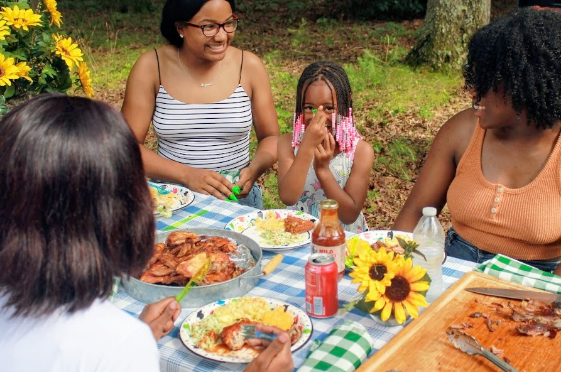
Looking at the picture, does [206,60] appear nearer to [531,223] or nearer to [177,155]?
[177,155]

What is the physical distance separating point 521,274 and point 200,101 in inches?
74.9

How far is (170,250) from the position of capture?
2.14 meters

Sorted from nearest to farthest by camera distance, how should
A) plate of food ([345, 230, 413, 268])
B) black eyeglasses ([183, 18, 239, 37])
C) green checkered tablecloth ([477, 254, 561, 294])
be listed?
green checkered tablecloth ([477, 254, 561, 294])
plate of food ([345, 230, 413, 268])
black eyeglasses ([183, 18, 239, 37])

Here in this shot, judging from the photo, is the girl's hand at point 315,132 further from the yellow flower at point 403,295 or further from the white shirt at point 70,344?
the white shirt at point 70,344

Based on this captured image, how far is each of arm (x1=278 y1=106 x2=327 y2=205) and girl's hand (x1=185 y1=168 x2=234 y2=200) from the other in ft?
0.84

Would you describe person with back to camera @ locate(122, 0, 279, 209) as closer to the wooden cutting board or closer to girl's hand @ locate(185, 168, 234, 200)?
girl's hand @ locate(185, 168, 234, 200)

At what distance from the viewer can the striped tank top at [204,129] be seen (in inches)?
132

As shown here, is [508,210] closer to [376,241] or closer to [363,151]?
[376,241]

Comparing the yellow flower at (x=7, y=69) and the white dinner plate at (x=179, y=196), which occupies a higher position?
the yellow flower at (x=7, y=69)

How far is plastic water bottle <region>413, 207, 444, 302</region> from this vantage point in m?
1.92

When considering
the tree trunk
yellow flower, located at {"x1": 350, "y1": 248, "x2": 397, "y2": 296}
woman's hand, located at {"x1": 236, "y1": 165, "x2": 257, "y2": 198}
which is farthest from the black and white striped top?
the tree trunk

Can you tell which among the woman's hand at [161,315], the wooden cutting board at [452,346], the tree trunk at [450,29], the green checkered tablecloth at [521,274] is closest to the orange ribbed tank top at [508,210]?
the green checkered tablecloth at [521,274]

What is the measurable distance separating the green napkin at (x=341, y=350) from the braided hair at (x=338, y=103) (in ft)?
4.35

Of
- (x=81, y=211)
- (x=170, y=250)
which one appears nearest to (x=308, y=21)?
(x=170, y=250)
